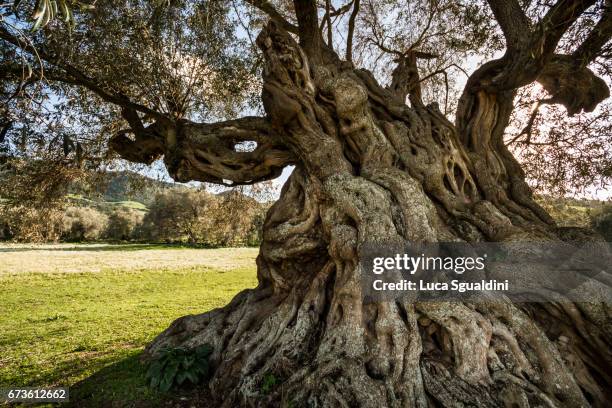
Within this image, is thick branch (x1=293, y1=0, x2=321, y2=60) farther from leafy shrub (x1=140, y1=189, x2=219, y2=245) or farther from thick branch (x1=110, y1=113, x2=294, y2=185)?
leafy shrub (x1=140, y1=189, x2=219, y2=245)

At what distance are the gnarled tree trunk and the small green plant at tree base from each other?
0.31 m

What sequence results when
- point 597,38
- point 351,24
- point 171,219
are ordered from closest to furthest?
point 597,38
point 351,24
point 171,219

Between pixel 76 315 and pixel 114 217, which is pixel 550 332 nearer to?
pixel 76 315

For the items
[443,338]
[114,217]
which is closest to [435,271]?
[443,338]

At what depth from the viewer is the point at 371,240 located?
5.73 meters

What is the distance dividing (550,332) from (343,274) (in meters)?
3.30

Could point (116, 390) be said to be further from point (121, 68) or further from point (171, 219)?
point (171, 219)

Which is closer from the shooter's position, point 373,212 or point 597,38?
point 373,212

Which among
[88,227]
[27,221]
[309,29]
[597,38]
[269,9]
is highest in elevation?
[269,9]

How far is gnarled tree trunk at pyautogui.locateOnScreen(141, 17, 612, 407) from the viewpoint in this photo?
4.81m
